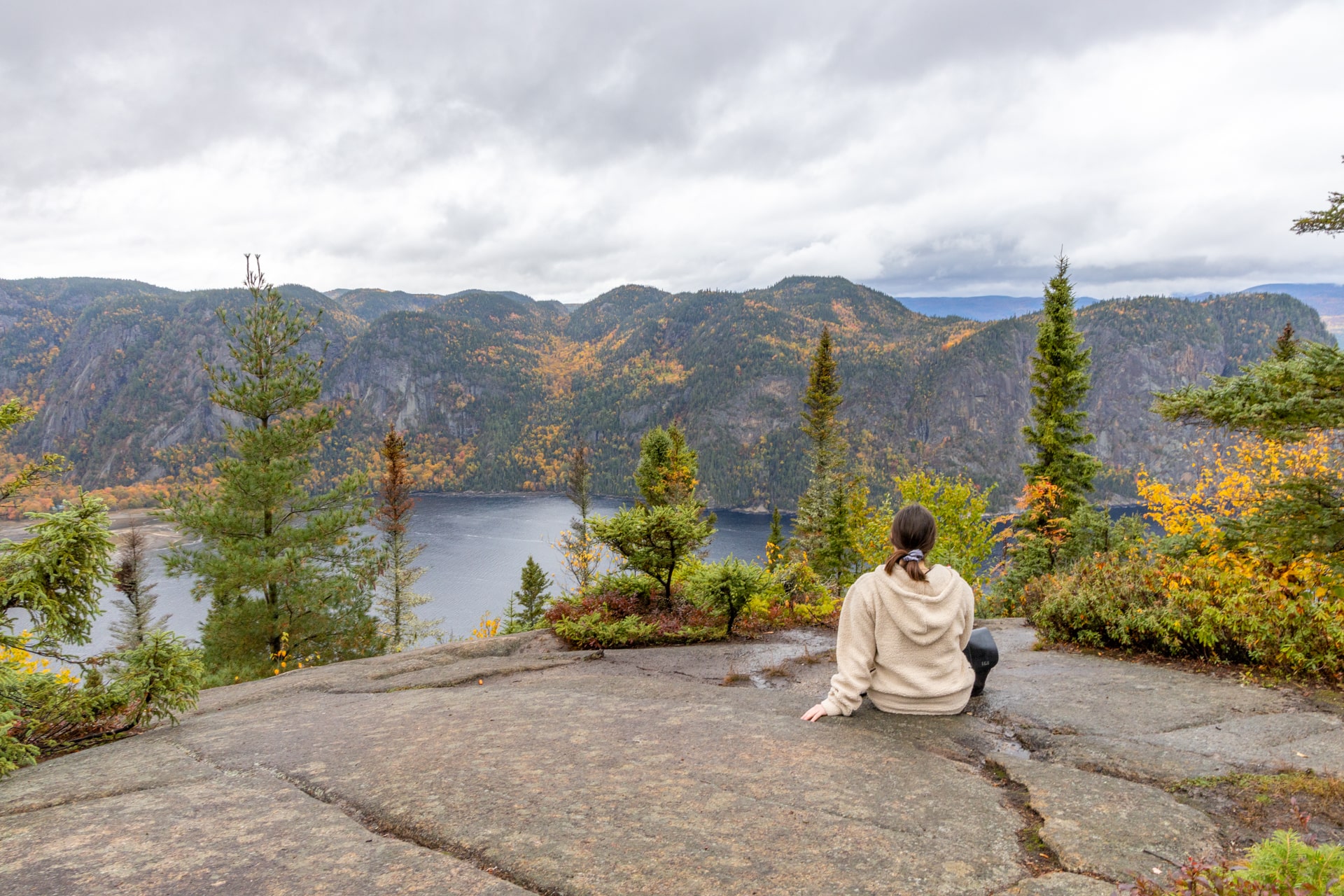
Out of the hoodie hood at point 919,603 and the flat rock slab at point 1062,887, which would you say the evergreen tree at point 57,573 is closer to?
the hoodie hood at point 919,603

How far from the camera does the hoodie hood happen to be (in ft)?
15.6

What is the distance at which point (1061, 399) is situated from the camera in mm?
25344

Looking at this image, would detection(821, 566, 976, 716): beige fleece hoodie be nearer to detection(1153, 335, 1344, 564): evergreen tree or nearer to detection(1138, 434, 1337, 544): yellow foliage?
detection(1153, 335, 1344, 564): evergreen tree

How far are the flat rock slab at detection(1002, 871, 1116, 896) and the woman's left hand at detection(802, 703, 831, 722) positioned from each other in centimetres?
224

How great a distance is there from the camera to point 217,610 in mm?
18188

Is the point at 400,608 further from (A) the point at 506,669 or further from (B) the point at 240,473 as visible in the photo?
(A) the point at 506,669

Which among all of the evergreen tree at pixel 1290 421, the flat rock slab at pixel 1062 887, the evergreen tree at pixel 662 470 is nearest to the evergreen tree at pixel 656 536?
the evergreen tree at pixel 1290 421

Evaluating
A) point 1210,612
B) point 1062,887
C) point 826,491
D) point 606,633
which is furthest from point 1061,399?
point 1062,887

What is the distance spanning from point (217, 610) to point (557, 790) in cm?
1881

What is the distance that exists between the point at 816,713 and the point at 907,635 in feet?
3.18

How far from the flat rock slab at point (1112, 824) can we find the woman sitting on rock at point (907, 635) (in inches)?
38.5

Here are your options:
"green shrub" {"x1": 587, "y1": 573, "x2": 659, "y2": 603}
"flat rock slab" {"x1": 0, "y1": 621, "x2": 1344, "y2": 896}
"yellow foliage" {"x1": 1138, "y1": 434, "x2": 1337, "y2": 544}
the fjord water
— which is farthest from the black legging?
the fjord water

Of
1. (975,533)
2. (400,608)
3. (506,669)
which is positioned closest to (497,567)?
(400,608)

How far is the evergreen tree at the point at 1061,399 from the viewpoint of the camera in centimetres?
2502
